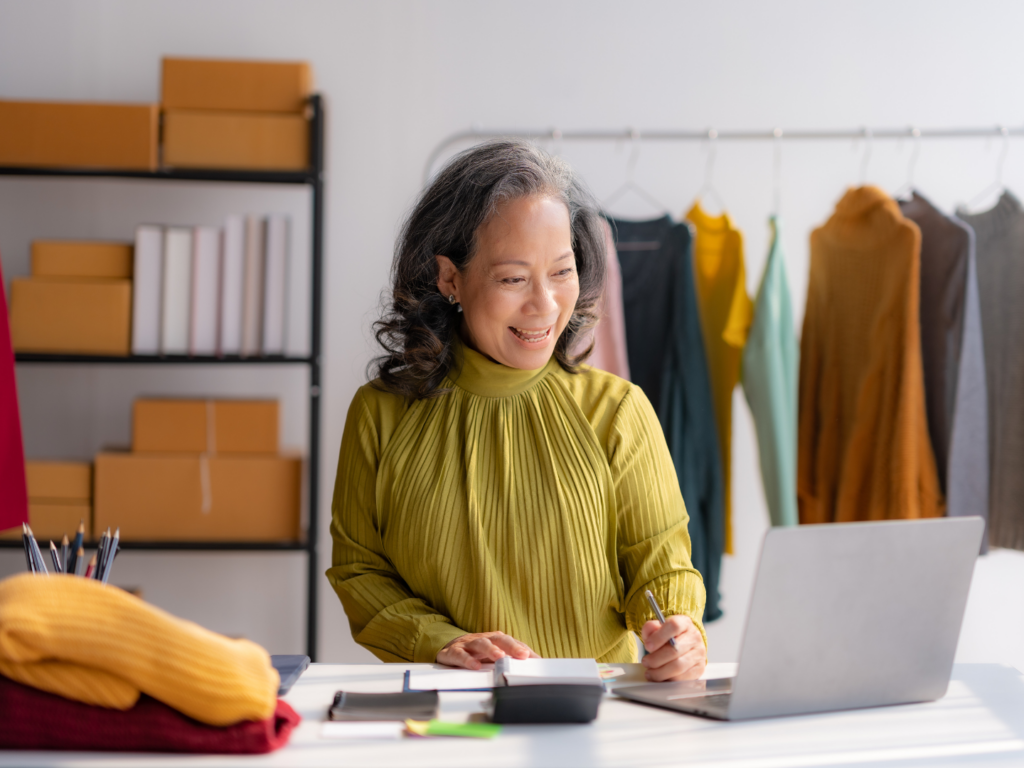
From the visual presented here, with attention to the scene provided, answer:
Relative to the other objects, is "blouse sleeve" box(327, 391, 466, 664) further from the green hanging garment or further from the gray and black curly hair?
the green hanging garment

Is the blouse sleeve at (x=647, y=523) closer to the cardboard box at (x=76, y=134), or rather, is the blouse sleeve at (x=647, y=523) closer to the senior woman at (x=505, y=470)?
the senior woman at (x=505, y=470)

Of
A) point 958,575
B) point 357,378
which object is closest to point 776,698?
point 958,575

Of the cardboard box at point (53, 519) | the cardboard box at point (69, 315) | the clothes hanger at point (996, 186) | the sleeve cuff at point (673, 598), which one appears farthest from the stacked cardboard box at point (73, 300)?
the clothes hanger at point (996, 186)

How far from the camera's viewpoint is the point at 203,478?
2.34m

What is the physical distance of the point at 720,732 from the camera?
87cm

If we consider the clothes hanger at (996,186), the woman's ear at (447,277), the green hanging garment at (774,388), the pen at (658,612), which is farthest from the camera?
the clothes hanger at (996,186)

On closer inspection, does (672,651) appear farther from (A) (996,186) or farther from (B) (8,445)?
(A) (996,186)

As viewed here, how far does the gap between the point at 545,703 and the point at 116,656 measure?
1.23 feet

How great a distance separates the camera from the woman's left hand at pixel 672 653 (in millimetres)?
1033

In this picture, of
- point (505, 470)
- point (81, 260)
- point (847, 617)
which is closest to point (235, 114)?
point (81, 260)

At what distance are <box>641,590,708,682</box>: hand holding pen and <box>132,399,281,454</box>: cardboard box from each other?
148 centimetres

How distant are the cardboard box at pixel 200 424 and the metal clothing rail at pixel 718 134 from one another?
79 centimetres

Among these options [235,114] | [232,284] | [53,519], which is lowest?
→ [53,519]

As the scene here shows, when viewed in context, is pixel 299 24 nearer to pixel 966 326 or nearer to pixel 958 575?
pixel 966 326
